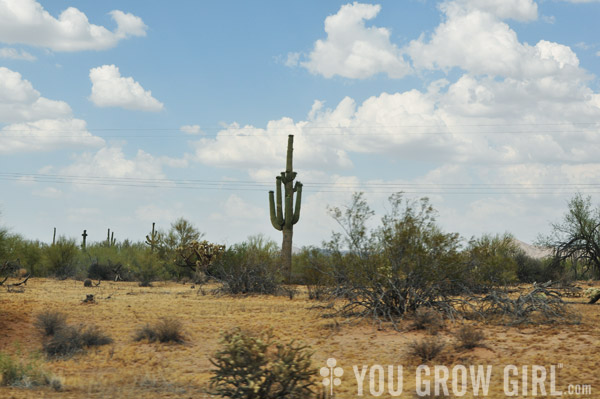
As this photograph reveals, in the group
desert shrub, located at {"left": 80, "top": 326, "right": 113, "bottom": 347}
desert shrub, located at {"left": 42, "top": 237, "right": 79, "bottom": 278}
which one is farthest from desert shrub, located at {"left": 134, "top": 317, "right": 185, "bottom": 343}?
desert shrub, located at {"left": 42, "top": 237, "right": 79, "bottom": 278}

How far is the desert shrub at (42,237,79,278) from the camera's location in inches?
1384

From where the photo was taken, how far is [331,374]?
1018cm

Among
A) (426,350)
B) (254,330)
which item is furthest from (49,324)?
(426,350)

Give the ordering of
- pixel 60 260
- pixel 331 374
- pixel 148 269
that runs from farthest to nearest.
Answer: pixel 60 260
pixel 148 269
pixel 331 374

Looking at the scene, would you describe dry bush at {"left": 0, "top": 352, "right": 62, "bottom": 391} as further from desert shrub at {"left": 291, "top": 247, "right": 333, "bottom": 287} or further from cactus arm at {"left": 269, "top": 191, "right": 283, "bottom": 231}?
cactus arm at {"left": 269, "top": 191, "right": 283, "bottom": 231}

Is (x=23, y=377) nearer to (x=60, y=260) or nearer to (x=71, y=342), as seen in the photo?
(x=71, y=342)

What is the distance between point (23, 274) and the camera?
34406mm

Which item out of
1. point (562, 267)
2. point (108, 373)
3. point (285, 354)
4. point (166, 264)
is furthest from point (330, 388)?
point (562, 267)

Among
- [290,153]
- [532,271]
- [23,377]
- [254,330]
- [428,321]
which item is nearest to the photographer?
[23,377]

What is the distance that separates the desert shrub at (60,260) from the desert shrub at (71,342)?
23.6 m

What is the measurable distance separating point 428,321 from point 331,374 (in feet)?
12.3

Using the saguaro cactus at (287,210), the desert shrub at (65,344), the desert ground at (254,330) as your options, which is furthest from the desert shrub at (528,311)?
Answer: the saguaro cactus at (287,210)

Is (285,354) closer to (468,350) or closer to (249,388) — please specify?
(249,388)

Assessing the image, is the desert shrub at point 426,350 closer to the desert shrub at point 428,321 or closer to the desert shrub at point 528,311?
the desert shrub at point 428,321
